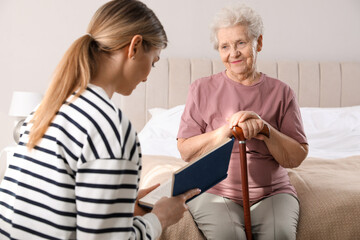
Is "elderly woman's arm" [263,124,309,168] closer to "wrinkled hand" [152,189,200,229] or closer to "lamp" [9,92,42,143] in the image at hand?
"wrinkled hand" [152,189,200,229]

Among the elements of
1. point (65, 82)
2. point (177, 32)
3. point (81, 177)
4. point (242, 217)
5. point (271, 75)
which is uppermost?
point (177, 32)

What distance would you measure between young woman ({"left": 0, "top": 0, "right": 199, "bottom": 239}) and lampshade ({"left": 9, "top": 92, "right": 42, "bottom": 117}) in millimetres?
2028

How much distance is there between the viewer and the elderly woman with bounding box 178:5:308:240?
1.20 metres

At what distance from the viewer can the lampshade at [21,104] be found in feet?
8.88

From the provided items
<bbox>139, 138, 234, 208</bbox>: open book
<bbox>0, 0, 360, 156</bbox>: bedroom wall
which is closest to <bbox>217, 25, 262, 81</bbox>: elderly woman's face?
<bbox>139, 138, 234, 208</bbox>: open book

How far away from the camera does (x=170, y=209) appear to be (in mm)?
907

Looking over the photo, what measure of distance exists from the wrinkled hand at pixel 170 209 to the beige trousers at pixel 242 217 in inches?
11.1

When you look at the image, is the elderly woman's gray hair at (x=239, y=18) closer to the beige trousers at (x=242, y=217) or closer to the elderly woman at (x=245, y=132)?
the elderly woman at (x=245, y=132)

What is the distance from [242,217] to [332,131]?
158cm

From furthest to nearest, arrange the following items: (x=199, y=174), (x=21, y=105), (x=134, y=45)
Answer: (x=21, y=105), (x=199, y=174), (x=134, y=45)

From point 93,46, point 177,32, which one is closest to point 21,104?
point 177,32

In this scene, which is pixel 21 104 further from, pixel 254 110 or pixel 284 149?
pixel 284 149

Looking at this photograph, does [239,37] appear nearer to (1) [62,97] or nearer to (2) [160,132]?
(1) [62,97]

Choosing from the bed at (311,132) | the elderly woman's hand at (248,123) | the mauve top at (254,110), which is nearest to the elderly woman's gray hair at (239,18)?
the mauve top at (254,110)
